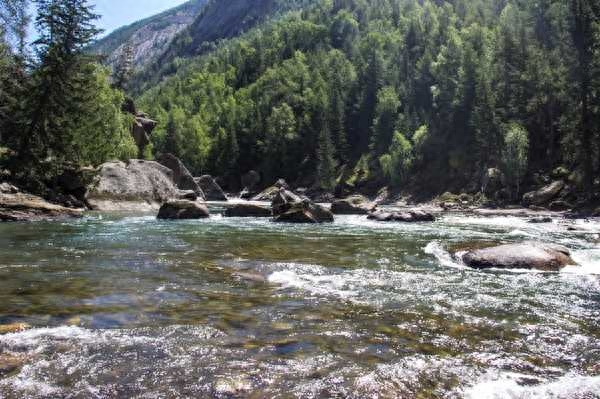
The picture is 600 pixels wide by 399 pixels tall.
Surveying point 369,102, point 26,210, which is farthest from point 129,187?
point 369,102

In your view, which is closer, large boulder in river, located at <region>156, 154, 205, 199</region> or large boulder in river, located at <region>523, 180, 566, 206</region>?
large boulder in river, located at <region>523, 180, 566, 206</region>

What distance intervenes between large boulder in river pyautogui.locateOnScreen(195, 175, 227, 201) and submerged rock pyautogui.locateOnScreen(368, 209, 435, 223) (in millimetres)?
45133

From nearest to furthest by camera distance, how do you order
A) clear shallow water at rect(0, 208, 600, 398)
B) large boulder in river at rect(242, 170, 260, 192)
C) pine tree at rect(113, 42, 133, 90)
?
clear shallow water at rect(0, 208, 600, 398), large boulder in river at rect(242, 170, 260, 192), pine tree at rect(113, 42, 133, 90)

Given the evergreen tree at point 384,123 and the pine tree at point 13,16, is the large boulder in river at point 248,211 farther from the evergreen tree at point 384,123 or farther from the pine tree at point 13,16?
the evergreen tree at point 384,123

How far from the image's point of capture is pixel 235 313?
1077 centimetres

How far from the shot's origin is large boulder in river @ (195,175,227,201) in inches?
3255

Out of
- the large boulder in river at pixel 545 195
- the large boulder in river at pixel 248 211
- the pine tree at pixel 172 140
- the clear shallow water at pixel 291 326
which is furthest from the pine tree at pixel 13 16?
the pine tree at pixel 172 140

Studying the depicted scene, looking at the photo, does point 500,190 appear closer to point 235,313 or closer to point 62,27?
point 62,27

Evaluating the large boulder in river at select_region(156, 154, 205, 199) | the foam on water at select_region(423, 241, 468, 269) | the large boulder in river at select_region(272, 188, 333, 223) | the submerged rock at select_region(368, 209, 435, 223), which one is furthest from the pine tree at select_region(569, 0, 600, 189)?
the large boulder in river at select_region(156, 154, 205, 199)

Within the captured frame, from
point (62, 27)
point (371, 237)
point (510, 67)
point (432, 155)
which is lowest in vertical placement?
point (371, 237)

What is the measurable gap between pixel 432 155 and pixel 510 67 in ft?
66.3

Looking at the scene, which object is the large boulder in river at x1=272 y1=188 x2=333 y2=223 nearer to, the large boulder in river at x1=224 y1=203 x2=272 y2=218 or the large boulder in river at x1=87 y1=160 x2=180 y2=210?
the large boulder in river at x1=224 y1=203 x2=272 y2=218

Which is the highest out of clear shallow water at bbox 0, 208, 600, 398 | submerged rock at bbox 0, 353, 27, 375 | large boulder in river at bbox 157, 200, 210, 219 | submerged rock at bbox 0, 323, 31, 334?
large boulder in river at bbox 157, 200, 210, 219

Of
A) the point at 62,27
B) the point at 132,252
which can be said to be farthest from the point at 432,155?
the point at 132,252
